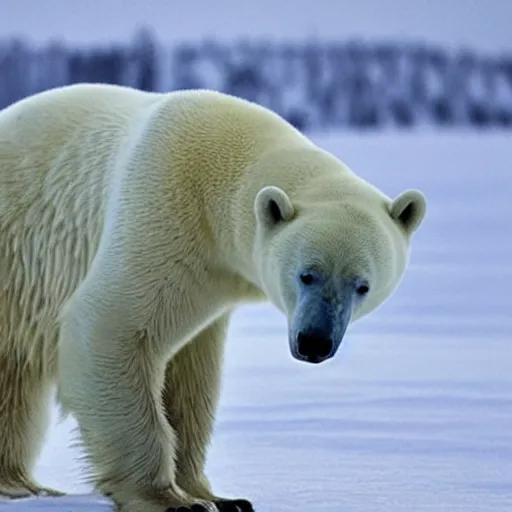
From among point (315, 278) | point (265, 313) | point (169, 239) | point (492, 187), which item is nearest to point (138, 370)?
point (169, 239)

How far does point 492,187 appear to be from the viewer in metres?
13.9

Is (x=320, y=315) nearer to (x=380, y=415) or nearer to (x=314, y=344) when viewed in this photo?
(x=314, y=344)

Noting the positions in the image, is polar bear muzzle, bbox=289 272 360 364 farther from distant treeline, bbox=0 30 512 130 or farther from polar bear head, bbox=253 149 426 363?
distant treeline, bbox=0 30 512 130

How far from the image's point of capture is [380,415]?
4859 millimetres

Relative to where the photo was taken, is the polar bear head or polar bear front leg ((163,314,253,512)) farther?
polar bear front leg ((163,314,253,512))

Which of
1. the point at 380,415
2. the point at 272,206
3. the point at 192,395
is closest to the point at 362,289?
the point at 272,206

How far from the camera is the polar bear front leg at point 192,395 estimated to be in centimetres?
409

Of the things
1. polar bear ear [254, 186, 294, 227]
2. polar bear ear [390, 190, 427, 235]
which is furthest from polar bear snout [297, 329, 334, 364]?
polar bear ear [390, 190, 427, 235]

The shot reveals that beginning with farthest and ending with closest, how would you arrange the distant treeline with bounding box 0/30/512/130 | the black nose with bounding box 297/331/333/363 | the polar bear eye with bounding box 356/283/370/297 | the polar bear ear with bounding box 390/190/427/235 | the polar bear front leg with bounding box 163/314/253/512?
1. the distant treeline with bounding box 0/30/512/130
2. the polar bear front leg with bounding box 163/314/253/512
3. the polar bear ear with bounding box 390/190/427/235
4. the polar bear eye with bounding box 356/283/370/297
5. the black nose with bounding box 297/331/333/363

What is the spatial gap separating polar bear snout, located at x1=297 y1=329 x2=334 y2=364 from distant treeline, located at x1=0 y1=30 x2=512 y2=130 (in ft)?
71.8

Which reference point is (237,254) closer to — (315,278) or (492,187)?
(315,278)

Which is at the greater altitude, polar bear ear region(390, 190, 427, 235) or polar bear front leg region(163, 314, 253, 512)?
polar bear ear region(390, 190, 427, 235)

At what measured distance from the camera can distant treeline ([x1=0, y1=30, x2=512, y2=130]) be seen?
26156 mm

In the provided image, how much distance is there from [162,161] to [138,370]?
1.71 feet
